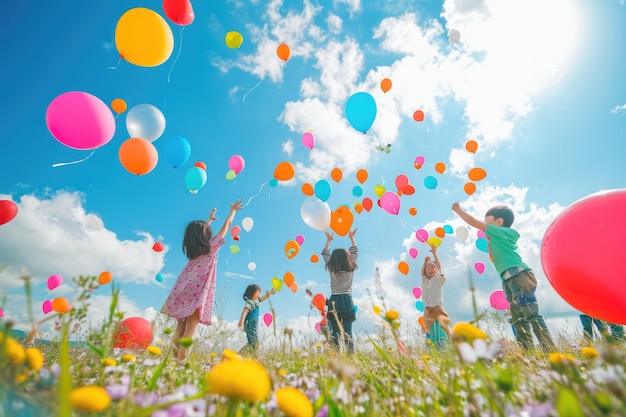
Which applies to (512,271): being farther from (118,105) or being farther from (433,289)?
(118,105)

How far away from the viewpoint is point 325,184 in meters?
4.92

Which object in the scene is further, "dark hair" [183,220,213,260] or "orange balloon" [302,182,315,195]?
"orange balloon" [302,182,315,195]

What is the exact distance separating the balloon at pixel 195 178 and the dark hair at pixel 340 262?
1.97 m

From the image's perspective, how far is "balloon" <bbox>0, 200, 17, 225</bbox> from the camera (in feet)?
11.5

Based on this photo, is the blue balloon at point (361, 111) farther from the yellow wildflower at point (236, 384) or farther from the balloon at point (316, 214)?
the yellow wildflower at point (236, 384)

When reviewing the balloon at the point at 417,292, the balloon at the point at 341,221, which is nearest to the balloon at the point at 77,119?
the balloon at the point at 341,221

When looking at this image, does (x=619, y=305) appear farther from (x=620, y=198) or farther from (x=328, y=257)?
(x=328, y=257)

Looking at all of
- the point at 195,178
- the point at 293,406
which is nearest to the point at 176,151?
the point at 195,178

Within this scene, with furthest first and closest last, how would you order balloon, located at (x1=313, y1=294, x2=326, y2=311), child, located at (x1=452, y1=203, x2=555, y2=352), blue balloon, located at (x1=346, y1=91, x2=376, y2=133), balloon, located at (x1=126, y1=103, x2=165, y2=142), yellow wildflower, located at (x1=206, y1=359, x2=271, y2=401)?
1. balloon, located at (x1=313, y1=294, x2=326, y2=311)
2. blue balloon, located at (x1=346, y1=91, x2=376, y2=133)
3. balloon, located at (x1=126, y1=103, x2=165, y2=142)
4. child, located at (x1=452, y1=203, x2=555, y2=352)
5. yellow wildflower, located at (x1=206, y1=359, x2=271, y2=401)

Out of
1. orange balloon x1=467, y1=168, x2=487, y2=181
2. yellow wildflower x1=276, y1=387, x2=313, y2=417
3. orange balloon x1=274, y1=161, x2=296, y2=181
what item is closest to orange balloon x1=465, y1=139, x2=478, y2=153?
orange balloon x1=467, y1=168, x2=487, y2=181

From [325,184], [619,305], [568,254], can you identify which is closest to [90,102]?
[325,184]

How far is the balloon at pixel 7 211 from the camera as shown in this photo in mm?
3507

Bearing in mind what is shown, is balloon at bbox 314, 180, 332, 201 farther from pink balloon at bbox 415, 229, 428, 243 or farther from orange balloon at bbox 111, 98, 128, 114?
orange balloon at bbox 111, 98, 128, 114

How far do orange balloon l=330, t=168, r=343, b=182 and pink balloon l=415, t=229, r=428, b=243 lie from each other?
1.53 metres
